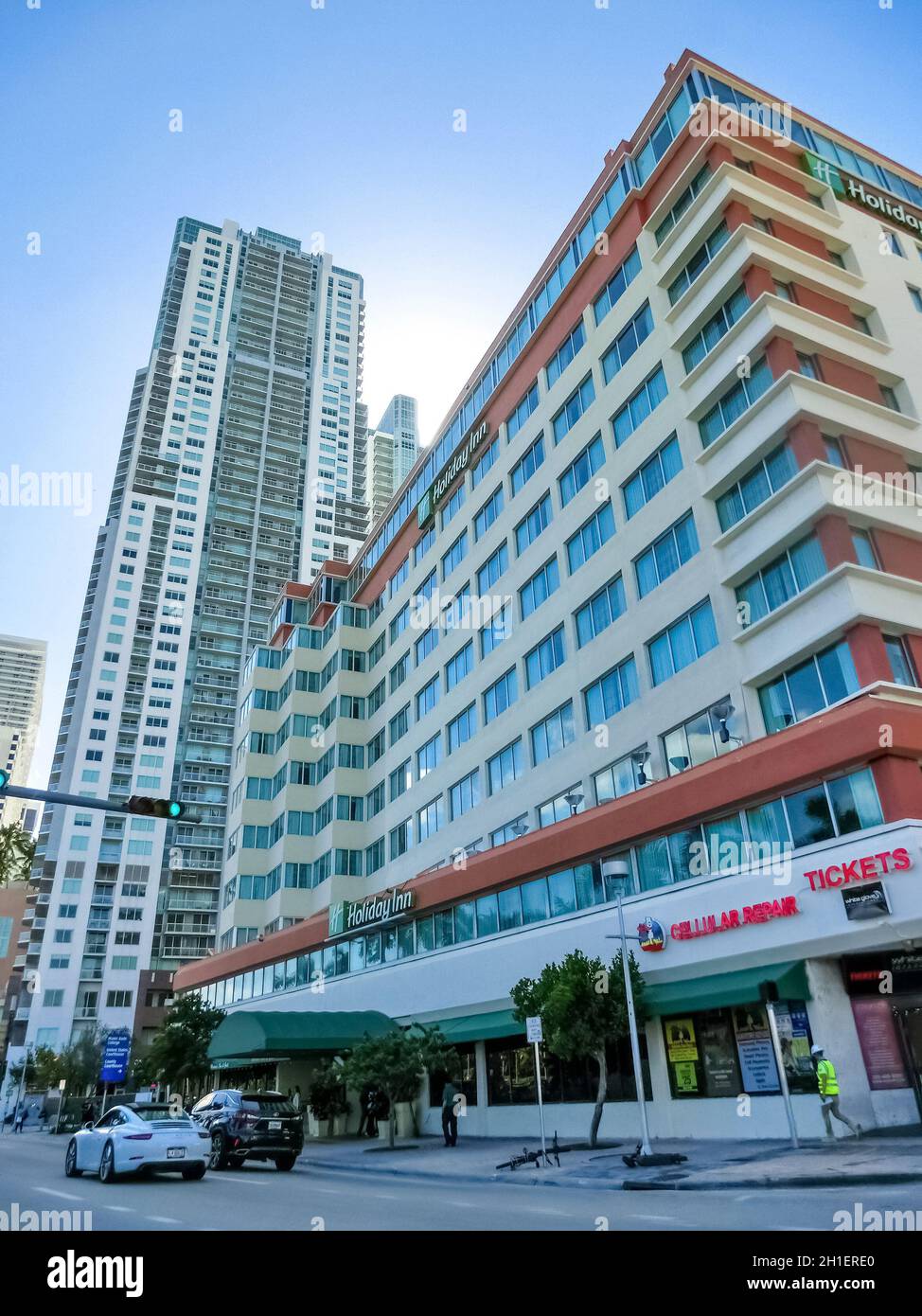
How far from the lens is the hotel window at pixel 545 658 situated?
1348 inches

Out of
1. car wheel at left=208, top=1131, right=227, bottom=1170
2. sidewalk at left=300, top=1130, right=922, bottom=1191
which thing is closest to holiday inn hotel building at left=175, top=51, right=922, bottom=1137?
sidewalk at left=300, top=1130, right=922, bottom=1191

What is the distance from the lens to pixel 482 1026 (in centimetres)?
3002

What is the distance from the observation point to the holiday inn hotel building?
20203 millimetres

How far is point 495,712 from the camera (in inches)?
1533

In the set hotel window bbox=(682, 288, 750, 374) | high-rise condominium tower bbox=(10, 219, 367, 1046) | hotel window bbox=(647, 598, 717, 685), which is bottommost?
hotel window bbox=(647, 598, 717, 685)

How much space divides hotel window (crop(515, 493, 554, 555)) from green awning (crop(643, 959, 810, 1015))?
19.8 metres

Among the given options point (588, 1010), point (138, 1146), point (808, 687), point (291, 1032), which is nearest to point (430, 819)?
point (291, 1032)

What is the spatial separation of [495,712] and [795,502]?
18.3 metres

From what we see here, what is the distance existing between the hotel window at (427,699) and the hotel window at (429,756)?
Result: 5.57 feet

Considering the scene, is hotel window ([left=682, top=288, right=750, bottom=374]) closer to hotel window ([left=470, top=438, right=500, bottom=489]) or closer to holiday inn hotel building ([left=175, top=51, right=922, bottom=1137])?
holiday inn hotel building ([left=175, top=51, right=922, bottom=1137])

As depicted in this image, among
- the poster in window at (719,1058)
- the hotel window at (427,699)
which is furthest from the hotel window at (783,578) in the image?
the hotel window at (427,699)

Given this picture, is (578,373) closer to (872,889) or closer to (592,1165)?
(872,889)

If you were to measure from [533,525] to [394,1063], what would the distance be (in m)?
21.7
